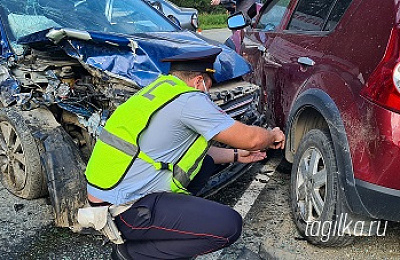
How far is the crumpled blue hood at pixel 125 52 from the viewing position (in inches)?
134

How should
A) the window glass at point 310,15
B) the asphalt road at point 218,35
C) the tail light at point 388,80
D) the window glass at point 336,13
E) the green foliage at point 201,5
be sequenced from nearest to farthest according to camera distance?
the tail light at point 388,80, the window glass at point 336,13, the window glass at point 310,15, the asphalt road at point 218,35, the green foliage at point 201,5

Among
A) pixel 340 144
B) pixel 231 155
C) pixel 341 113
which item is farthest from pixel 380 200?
pixel 231 155

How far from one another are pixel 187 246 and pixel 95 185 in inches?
21.6

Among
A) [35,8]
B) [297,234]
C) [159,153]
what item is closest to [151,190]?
[159,153]

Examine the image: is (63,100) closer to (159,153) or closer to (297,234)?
(159,153)

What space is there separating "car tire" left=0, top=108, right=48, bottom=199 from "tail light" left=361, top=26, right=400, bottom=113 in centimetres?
248

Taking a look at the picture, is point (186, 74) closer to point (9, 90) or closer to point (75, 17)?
point (9, 90)

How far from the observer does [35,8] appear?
449cm

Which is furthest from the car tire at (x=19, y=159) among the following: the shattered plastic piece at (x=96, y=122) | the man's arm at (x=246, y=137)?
the man's arm at (x=246, y=137)

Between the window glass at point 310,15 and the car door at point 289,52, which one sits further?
the window glass at point 310,15

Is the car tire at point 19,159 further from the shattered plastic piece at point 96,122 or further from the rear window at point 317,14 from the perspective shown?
the rear window at point 317,14

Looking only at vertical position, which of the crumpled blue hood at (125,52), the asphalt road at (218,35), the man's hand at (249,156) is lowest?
the asphalt road at (218,35)

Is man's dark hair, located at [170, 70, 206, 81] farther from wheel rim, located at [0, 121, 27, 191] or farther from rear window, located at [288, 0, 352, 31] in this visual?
wheel rim, located at [0, 121, 27, 191]

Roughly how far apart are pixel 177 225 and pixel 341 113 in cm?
119
